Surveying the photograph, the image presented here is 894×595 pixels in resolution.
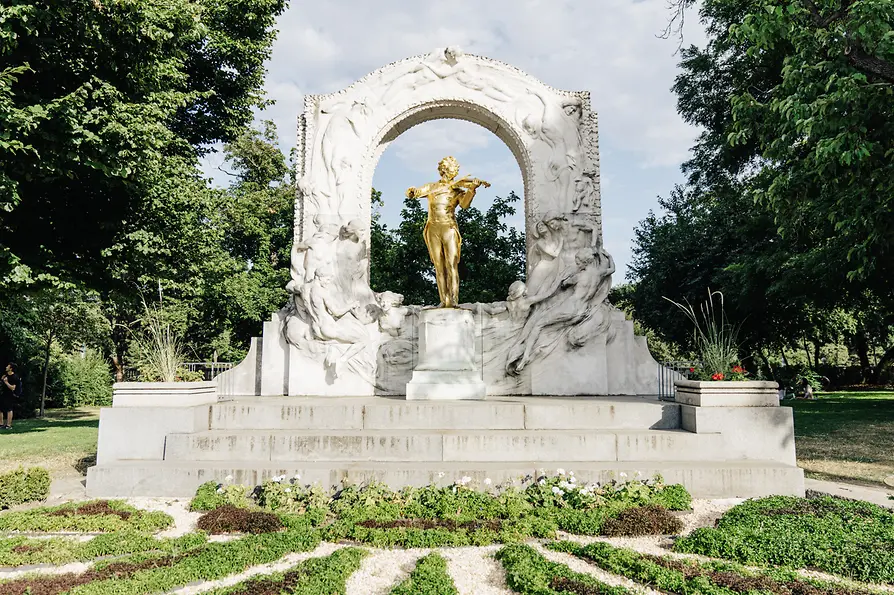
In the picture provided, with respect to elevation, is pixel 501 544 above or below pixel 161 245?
below

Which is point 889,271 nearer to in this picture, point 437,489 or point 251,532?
point 437,489

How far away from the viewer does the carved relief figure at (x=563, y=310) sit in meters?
10.7

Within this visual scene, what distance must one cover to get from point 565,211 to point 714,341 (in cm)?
407

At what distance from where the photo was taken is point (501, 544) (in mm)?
5090

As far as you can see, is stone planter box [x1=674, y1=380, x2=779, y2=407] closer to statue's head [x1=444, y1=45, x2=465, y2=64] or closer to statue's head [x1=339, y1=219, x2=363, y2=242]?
statue's head [x1=339, y1=219, x2=363, y2=242]

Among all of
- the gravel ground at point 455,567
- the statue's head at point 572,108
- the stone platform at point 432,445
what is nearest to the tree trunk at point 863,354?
the statue's head at point 572,108

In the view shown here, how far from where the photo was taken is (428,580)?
412 centimetres

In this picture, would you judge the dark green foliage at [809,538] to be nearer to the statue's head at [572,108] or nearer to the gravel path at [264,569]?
the gravel path at [264,569]

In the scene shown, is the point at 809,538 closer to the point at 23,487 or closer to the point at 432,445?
the point at 432,445

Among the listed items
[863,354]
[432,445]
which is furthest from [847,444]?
[863,354]

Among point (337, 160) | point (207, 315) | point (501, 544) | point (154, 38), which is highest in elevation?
point (154, 38)

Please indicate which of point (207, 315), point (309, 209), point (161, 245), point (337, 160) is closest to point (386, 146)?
point (337, 160)

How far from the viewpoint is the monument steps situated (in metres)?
6.55

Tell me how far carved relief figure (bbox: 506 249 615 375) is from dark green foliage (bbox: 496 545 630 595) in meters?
6.18
